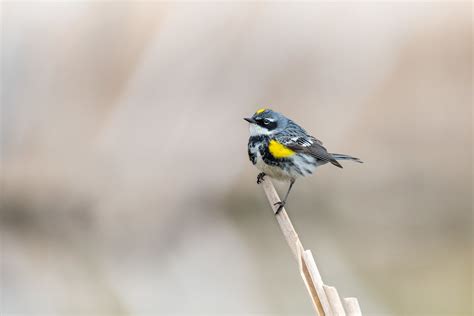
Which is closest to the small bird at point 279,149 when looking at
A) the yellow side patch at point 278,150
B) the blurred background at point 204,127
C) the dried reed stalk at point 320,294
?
the yellow side patch at point 278,150

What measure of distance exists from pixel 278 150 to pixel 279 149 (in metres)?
0.02

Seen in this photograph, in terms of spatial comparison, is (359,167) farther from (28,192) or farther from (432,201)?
(28,192)

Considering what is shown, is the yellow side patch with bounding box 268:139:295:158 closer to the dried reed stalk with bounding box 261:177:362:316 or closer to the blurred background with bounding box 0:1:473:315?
the dried reed stalk with bounding box 261:177:362:316

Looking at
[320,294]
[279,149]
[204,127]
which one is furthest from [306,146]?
[204,127]

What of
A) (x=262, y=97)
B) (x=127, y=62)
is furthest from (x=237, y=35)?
(x=127, y=62)

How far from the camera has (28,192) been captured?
8211 millimetres

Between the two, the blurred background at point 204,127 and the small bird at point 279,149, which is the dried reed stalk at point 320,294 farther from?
the blurred background at point 204,127

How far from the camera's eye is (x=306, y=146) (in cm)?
493

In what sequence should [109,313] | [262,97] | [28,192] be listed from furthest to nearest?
[28,192], [262,97], [109,313]


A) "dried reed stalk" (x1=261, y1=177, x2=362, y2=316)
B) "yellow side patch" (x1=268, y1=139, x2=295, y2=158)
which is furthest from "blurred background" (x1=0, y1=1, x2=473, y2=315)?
"dried reed stalk" (x1=261, y1=177, x2=362, y2=316)

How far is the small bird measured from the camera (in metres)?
4.61

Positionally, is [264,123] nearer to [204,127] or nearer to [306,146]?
[306,146]

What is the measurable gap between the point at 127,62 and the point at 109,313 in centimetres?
278

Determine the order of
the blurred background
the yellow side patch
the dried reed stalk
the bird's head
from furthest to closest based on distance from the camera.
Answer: the blurred background
the bird's head
the yellow side patch
the dried reed stalk
